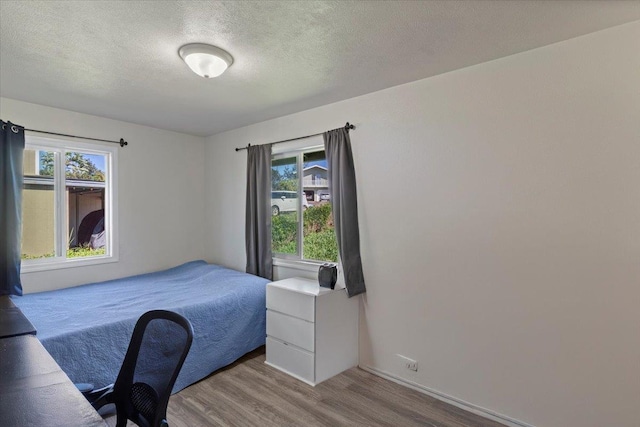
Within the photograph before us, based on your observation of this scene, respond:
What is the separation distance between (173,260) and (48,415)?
3.47 meters

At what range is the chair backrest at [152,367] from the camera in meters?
1.21

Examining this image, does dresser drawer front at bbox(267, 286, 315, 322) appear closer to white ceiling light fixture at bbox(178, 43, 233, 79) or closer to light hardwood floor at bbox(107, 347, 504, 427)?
light hardwood floor at bbox(107, 347, 504, 427)

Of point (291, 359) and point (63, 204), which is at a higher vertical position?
point (63, 204)

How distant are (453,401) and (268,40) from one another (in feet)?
9.09

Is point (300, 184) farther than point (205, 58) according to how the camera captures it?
A: Yes

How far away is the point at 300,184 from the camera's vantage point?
3605mm

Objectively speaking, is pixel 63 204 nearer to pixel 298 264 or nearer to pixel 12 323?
pixel 12 323

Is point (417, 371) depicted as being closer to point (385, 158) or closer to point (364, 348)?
point (364, 348)

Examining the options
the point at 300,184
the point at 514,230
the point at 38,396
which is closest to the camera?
the point at 38,396

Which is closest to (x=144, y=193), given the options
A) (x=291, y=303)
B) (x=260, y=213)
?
(x=260, y=213)

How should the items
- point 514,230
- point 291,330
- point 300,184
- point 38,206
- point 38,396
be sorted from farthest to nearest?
point 300,184 → point 38,206 → point 291,330 → point 514,230 → point 38,396

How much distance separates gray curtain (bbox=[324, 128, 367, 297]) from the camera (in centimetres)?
289

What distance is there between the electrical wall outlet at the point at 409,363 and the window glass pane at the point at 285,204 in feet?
4.97

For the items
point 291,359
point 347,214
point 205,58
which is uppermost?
point 205,58
